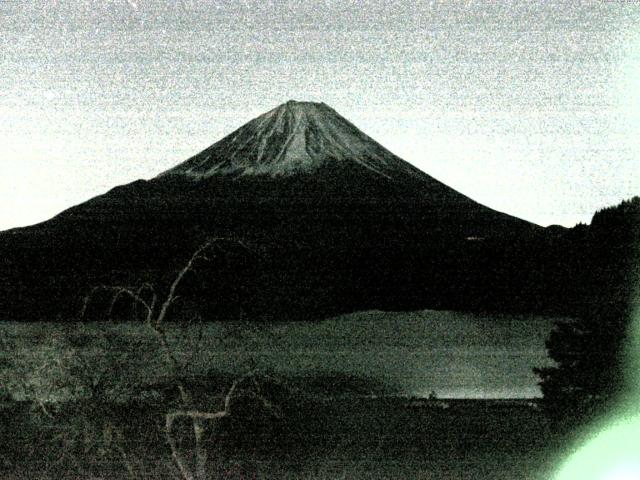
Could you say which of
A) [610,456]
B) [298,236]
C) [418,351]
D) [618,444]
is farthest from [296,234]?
[610,456]

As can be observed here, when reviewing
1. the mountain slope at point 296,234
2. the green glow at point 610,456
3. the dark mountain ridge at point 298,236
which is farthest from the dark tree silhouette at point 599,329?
the mountain slope at point 296,234

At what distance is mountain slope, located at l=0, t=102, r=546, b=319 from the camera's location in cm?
4447

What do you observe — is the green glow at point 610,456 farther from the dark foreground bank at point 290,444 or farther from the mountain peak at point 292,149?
the mountain peak at point 292,149

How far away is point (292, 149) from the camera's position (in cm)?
9206

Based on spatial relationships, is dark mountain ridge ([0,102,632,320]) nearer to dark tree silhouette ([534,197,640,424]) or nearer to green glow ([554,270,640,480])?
green glow ([554,270,640,480])

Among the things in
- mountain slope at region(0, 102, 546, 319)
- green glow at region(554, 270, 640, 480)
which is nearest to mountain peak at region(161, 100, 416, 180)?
mountain slope at region(0, 102, 546, 319)

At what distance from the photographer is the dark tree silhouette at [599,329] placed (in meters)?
12.4

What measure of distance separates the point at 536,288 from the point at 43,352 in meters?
22.8

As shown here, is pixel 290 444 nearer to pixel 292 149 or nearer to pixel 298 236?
pixel 298 236

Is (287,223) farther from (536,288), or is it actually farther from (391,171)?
(536,288)

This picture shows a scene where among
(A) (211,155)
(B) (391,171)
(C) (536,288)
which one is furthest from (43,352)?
(A) (211,155)

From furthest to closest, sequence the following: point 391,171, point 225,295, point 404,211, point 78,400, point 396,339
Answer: point 391,171, point 404,211, point 225,295, point 396,339, point 78,400

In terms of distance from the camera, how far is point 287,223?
6969 cm

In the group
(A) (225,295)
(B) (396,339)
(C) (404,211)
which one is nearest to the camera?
(B) (396,339)
